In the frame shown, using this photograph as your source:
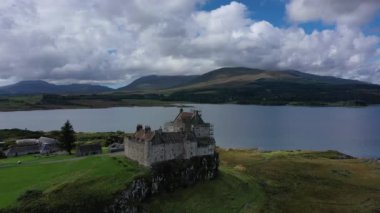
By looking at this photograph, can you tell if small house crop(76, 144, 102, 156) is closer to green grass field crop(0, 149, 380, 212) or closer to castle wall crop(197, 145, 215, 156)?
green grass field crop(0, 149, 380, 212)

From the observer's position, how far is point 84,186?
2069 inches

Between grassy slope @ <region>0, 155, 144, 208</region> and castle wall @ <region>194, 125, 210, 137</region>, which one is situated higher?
castle wall @ <region>194, 125, 210, 137</region>

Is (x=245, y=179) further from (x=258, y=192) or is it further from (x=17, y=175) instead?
(x=17, y=175)

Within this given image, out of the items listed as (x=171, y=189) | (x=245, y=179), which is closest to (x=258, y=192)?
(x=245, y=179)

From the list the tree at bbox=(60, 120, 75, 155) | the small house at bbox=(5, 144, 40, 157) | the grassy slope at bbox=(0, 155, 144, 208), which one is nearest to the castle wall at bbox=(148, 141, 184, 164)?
the grassy slope at bbox=(0, 155, 144, 208)

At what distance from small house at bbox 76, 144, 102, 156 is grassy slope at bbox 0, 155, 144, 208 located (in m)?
5.98

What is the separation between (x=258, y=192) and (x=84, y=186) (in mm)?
31115

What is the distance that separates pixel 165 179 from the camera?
63188 millimetres

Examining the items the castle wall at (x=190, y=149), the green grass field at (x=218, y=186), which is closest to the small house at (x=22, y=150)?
the green grass field at (x=218, y=186)

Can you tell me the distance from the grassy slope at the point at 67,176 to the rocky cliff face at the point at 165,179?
63.6 inches

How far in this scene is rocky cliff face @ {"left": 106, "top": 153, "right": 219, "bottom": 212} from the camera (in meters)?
54.0

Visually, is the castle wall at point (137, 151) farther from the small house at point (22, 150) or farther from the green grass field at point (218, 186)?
the small house at point (22, 150)

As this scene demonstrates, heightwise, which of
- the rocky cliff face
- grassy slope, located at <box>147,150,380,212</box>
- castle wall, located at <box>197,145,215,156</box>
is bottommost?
grassy slope, located at <box>147,150,380,212</box>

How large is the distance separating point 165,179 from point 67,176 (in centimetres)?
1522
